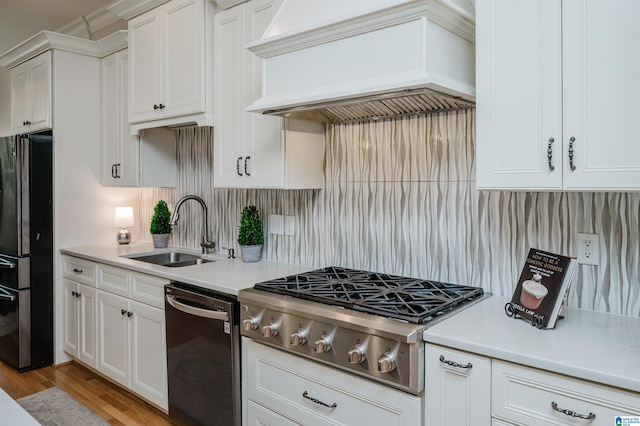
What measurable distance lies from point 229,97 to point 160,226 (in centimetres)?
135

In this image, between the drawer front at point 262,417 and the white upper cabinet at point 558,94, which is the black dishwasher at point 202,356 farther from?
the white upper cabinet at point 558,94

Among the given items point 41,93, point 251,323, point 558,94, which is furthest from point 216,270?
point 41,93

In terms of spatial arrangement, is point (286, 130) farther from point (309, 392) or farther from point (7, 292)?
point (7, 292)

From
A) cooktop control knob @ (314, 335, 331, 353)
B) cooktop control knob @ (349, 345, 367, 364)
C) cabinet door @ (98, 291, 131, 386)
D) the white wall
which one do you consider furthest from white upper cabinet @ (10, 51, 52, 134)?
cooktop control knob @ (349, 345, 367, 364)

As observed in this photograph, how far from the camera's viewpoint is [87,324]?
10.8 ft

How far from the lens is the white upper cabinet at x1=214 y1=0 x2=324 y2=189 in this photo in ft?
7.89

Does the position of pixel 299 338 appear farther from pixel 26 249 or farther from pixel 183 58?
pixel 26 249

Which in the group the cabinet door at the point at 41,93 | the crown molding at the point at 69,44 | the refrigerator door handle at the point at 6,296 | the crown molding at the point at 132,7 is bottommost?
the refrigerator door handle at the point at 6,296

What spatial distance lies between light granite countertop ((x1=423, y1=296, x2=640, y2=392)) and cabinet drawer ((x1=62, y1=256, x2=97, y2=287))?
254 centimetres

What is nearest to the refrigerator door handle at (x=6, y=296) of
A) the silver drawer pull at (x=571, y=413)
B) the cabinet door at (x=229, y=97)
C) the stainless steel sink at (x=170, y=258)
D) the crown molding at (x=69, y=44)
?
the stainless steel sink at (x=170, y=258)

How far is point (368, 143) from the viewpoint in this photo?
2.41m

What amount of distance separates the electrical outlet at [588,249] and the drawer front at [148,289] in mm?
1985

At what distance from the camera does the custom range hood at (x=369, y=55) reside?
165 cm

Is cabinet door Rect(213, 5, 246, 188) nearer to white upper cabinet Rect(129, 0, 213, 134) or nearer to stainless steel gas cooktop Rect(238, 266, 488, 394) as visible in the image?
white upper cabinet Rect(129, 0, 213, 134)
